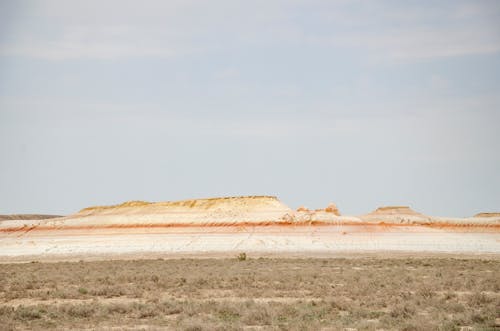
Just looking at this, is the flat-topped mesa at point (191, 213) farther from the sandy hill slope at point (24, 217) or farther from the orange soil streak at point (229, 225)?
the sandy hill slope at point (24, 217)

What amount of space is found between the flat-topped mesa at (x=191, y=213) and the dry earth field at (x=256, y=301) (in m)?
52.8

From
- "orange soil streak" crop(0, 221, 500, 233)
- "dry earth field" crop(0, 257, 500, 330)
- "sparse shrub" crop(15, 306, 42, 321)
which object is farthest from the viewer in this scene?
"orange soil streak" crop(0, 221, 500, 233)

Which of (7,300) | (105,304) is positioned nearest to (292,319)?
(105,304)

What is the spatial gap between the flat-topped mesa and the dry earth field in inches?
2078

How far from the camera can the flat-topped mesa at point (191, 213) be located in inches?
3588

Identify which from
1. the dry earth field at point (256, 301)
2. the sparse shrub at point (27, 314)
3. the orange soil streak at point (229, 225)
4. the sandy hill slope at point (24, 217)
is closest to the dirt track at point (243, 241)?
the orange soil streak at point (229, 225)

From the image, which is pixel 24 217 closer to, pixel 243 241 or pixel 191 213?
pixel 191 213

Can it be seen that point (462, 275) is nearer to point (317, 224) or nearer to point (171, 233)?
point (317, 224)

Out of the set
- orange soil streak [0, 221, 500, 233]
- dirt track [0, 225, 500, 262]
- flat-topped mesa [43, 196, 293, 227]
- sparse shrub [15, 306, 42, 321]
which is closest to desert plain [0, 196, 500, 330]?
sparse shrub [15, 306, 42, 321]

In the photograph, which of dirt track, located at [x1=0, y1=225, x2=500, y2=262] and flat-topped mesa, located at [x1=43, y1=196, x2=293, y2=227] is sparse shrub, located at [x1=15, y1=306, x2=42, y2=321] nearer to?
dirt track, located at [x1=0, y1=225, x2=500, y2=262]

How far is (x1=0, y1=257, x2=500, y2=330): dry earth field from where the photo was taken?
20.5m

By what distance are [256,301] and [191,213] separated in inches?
2824

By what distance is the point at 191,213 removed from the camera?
318 feet

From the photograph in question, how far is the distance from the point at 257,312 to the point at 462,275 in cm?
1909
